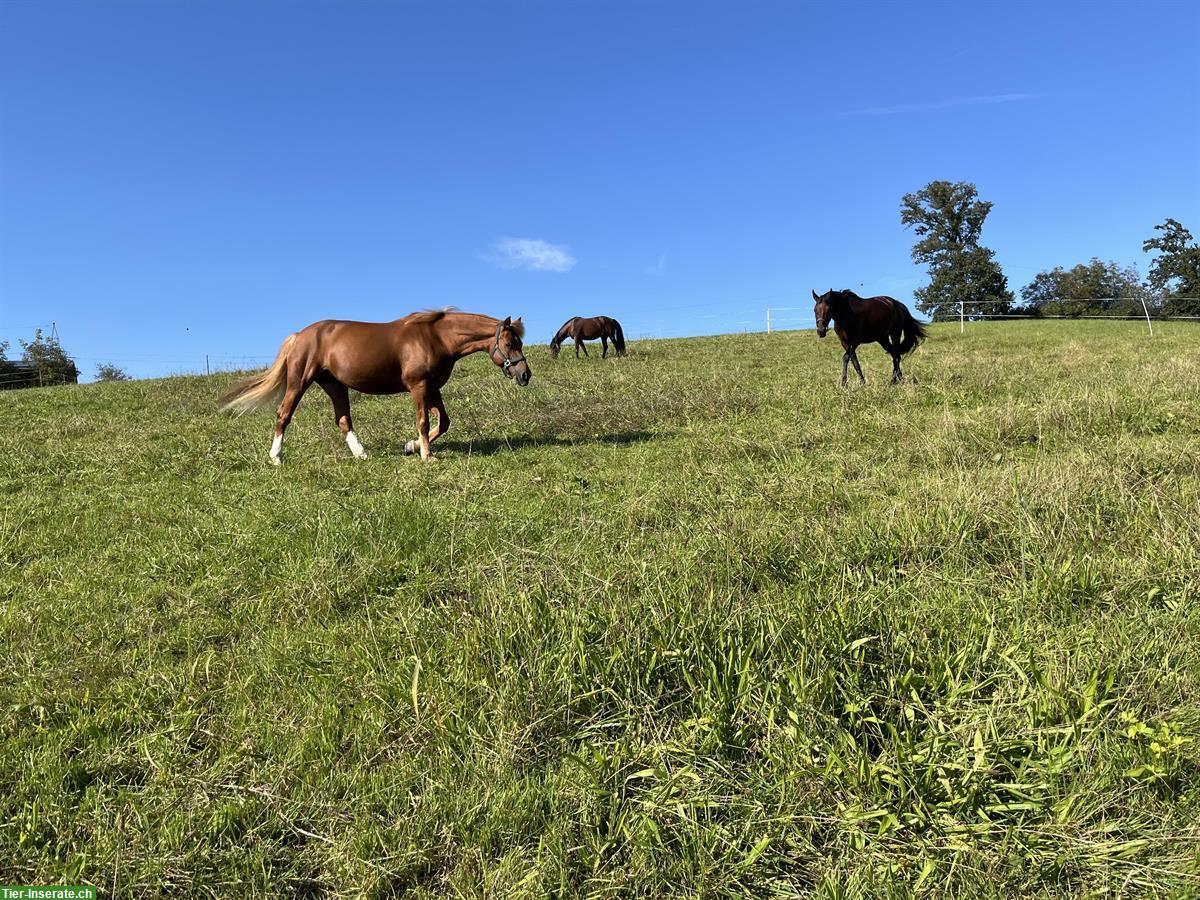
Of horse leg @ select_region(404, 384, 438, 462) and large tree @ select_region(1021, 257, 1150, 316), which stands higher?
large tree @ select_region(1021, 257, 1150, 316)

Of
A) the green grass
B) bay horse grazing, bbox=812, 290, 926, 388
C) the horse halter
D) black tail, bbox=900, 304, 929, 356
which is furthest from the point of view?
black tail, bbox=900, 304, 929, 356

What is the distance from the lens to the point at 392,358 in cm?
838

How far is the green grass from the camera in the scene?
2094 mm

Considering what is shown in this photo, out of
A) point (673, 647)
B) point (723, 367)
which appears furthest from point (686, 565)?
point (723, 367)

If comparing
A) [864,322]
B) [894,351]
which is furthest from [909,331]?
[864,322]

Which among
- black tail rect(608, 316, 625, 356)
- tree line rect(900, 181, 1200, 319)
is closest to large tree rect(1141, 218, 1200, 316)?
tree line rect(900, 181, 1200, 319)

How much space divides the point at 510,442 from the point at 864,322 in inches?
339

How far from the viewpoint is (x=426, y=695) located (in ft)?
9.12

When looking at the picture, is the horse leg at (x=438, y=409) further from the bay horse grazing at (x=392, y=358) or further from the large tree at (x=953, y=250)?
the large tree at (x=953, y=250)

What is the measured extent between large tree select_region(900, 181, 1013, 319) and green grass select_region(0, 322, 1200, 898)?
2421 inches

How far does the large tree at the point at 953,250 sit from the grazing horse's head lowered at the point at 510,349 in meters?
58.8

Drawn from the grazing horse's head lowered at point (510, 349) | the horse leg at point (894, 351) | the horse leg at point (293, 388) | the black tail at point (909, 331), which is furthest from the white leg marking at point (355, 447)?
the black tail at point (909, 331)

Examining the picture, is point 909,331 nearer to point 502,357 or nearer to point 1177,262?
point 502,357

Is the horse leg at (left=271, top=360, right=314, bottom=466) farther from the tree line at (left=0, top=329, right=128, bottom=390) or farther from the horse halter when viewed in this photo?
the tree line at (left=0, top=329, right=128, bottom=390)
